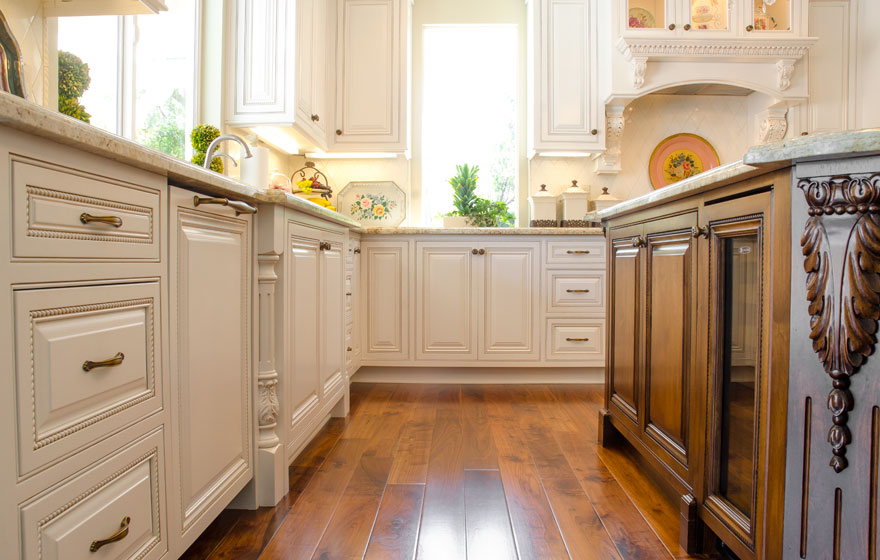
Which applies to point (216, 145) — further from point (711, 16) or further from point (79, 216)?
point (711, 16)

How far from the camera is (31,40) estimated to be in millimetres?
1363

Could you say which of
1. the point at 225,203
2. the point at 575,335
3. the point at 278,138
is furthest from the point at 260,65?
the point at 575,335

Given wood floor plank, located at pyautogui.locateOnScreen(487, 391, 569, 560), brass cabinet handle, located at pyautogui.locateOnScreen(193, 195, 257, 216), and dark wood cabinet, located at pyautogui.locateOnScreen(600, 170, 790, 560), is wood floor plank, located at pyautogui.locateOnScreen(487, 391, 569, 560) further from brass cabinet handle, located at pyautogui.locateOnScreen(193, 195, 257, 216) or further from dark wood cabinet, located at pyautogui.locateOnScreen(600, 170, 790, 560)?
brass cabinet handle, located at pyautogui.locateOnScreen(193, 195, 257, 216)

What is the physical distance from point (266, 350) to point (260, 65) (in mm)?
1788

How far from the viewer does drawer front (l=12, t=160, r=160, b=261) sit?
0.71 metres

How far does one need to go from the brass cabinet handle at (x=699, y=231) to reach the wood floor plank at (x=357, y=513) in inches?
45.0

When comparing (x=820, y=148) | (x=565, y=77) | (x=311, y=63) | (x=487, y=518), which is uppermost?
(x=565, y=77)

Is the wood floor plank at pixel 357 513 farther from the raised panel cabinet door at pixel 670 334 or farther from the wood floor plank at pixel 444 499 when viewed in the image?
the raised panel cabinet door at pixel 670 334

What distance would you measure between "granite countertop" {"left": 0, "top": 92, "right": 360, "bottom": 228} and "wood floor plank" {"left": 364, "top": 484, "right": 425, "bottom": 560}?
0.96 metres

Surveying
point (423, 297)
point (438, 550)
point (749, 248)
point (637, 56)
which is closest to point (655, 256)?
point (749, 248)

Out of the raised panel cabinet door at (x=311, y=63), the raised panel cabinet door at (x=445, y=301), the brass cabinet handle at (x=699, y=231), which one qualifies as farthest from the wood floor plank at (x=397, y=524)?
the raised panel cabinet door at (x=311, y=63)

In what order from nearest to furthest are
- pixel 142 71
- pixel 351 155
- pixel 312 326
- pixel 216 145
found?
pixel 216 145 → pixel 312 326 → pixel 142 71 → pixel 351 155

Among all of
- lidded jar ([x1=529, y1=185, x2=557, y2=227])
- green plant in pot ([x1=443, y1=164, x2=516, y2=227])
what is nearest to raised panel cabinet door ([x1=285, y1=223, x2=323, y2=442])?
green plant in pot ([x1=443, y1=164, x2=516, y2=227])

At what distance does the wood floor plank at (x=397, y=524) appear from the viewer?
129cm
